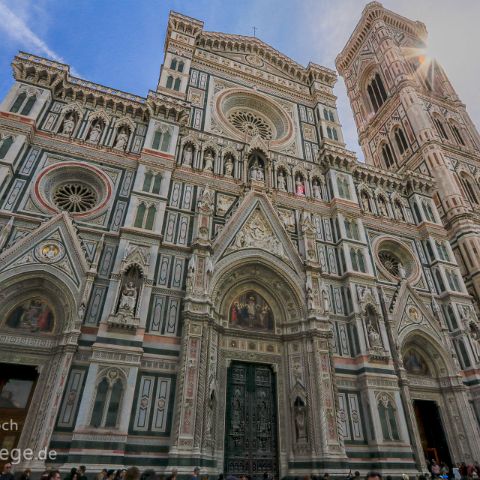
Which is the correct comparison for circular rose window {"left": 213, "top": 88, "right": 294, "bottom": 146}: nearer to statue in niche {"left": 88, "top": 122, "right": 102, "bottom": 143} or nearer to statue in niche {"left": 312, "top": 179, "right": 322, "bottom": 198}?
statue in niche {"left": 312, "top": 179, "right": 322, "bottom": 198}

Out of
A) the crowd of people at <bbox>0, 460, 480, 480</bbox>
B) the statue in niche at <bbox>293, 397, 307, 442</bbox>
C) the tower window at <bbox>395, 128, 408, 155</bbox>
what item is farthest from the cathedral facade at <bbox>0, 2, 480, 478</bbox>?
the tower window at <bbox>395, 128, 408, 155</bbox>

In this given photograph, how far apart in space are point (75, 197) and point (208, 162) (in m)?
6.06

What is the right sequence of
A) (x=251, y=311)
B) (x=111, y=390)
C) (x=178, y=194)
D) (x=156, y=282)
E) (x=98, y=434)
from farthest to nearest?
(x=178, y=194) < (x=251, y=311) < (x=156, y=282) < (x=111, y=390) < (x=98, y=434)

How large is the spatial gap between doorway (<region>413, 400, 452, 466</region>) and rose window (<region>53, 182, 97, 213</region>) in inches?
606

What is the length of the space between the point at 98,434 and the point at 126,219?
708 centimetres

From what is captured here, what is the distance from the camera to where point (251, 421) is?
12.7 m

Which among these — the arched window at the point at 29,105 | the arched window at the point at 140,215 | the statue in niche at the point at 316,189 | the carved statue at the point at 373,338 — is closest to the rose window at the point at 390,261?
the statue in niche at the point at 316,189

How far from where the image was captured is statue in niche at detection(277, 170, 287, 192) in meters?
18.5

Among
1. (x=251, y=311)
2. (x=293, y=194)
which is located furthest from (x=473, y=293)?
(x=251, y=311)

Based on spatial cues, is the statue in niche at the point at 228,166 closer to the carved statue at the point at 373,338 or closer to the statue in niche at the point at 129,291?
the statue in niche at the point at 129,291

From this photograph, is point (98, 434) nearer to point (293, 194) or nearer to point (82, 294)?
point (82, 294)

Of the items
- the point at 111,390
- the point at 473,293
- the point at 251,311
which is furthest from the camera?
the point at 473,293

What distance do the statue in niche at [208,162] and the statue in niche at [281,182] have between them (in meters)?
3.55

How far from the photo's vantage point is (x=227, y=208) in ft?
54.0
